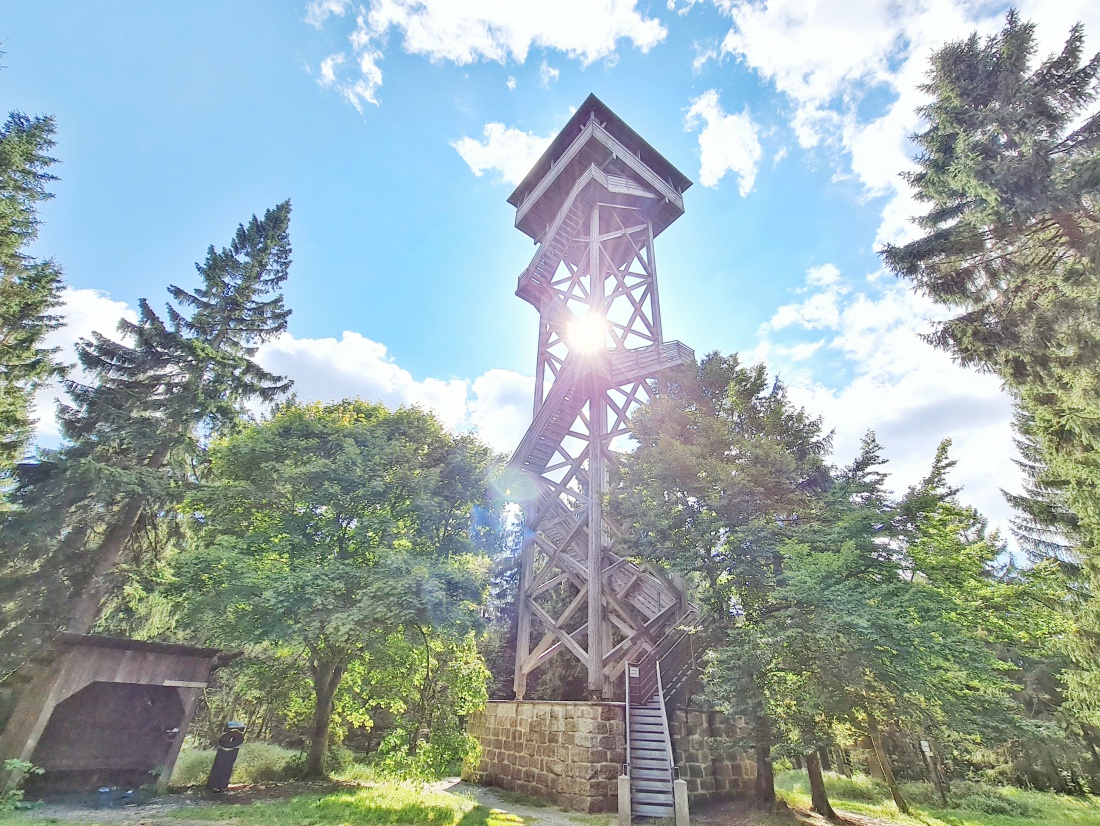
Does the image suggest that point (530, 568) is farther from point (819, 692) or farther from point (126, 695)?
point (126, 695)

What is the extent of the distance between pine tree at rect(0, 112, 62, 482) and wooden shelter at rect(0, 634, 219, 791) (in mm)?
4807

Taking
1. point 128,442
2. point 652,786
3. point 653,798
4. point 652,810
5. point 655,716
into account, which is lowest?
point 652,810

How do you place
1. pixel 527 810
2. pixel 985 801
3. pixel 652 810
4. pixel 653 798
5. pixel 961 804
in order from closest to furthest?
pixel 652 810 → pixel 653 798 → pixel 527 810 → pixel 985 801 → pixel 961 804

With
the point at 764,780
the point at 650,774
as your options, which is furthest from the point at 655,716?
the point at 764,780

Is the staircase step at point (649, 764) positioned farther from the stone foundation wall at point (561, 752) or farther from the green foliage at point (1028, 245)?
the green foliage at point (1028, 245)

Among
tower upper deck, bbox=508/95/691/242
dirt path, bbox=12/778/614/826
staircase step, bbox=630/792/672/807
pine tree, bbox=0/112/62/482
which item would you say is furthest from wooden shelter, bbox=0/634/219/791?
tower upper deck, bbox=508/95/691/242

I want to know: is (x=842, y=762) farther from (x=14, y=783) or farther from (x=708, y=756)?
(x=14, y=783)

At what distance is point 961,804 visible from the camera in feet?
42.0

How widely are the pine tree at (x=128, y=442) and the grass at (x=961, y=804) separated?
56.1ft

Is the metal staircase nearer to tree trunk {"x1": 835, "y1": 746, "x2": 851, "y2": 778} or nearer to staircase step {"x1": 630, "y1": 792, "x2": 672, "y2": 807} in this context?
staircase step {"x1": 630, "y1": 792, "x2": 672, "y2": 807}

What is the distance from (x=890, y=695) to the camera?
8.61m

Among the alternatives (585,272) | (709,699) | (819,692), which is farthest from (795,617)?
(585,272)

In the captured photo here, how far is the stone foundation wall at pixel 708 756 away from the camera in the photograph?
32.9ft

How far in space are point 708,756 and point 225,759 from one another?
10.3 metres
